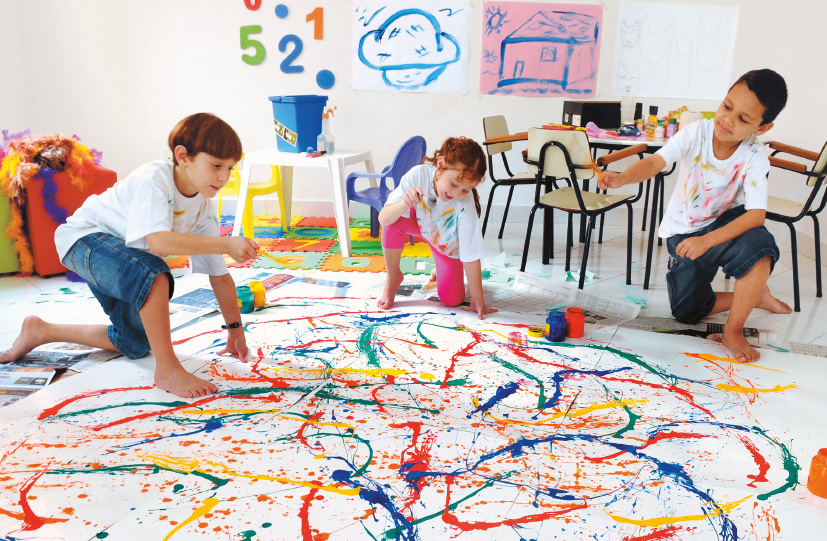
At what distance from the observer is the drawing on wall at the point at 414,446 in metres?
1.26

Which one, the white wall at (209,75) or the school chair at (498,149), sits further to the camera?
the white wall at (209,75)

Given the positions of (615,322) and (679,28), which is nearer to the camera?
(615,322)

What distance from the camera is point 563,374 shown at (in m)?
1.96

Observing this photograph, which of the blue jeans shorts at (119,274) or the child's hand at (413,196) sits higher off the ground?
the child's hand at (413,196)

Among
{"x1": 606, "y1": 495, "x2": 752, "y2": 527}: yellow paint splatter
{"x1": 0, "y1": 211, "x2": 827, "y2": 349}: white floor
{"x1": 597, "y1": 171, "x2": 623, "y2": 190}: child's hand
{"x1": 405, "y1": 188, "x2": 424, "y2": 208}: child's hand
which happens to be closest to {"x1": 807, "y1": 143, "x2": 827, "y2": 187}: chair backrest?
{"x1": 0, "y1": 211, "x2": 827, "y2": 349}: white floor

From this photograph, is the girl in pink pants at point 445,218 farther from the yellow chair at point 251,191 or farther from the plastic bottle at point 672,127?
the plastic bottle at point 672,127

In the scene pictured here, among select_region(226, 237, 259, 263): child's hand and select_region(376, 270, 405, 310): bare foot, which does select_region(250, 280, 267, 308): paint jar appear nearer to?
select_region(376, 270, 405, 310): bare foot

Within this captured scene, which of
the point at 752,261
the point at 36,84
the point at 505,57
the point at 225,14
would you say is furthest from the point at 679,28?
the point at 36,84

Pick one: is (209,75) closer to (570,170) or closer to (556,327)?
(570,170)

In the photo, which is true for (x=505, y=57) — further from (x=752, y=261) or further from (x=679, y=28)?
(x=752, y=261)

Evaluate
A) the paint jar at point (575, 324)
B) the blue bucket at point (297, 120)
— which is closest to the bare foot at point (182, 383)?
the paint jar at point (575, 324)

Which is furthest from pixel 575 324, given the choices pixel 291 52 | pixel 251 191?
pixel 291 52

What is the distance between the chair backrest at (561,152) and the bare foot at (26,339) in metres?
2.06

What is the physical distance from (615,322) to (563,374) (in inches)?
21.7
